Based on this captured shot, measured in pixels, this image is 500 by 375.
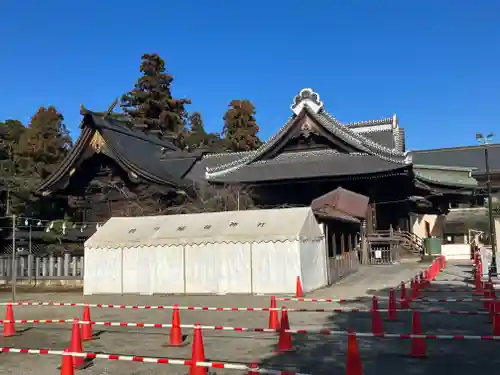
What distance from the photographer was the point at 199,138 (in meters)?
62.6

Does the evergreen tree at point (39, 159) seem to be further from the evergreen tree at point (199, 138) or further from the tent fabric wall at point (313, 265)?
the tent fabric wall at point (313, 265)

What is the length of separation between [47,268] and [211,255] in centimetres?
968

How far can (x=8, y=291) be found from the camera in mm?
20750

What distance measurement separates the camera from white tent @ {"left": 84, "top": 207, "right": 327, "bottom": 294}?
15742 mm

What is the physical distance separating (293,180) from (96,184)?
12.1 m

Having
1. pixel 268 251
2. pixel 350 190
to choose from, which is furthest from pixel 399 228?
pixel 268 251

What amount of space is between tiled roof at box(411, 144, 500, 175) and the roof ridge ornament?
21.4 m

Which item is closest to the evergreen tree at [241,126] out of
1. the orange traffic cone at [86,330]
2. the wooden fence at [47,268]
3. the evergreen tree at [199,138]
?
the evergreen tree at [199,138]

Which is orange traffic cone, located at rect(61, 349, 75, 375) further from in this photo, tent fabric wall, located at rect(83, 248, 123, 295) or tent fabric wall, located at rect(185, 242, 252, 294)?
→ tent fabric wall, located at rect(83, 248, 123, 295)

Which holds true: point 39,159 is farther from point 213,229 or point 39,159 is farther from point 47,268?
point 213,229

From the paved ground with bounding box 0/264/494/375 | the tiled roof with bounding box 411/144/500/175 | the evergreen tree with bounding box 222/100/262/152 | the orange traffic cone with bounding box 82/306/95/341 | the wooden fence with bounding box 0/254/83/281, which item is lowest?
the paved ground with bounding box 0/264/494/375

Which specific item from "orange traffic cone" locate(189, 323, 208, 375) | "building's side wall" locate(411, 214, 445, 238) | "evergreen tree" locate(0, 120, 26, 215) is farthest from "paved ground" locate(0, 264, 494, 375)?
"building's side wall" locate(411, 214, 445, 238)

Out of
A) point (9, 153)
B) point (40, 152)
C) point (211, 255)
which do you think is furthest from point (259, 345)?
point (9, 153)

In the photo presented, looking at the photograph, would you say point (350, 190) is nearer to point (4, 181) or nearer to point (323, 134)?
point (323, 134)
